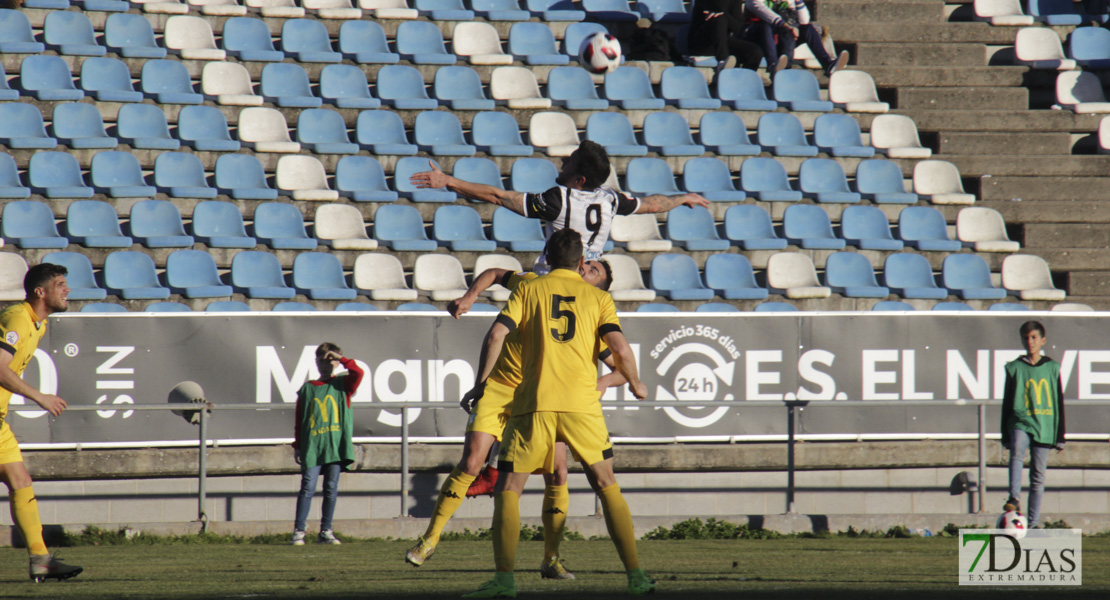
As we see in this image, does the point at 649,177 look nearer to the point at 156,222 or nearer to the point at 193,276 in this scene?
the point at 193,276

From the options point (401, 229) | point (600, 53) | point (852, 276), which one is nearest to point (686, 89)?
point (600, 53)

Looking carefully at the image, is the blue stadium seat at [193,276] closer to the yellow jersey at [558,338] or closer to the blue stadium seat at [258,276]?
the blue stadium seat at [258,276]

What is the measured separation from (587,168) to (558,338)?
5.13 ft

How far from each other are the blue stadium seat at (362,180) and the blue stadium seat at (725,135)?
14.2 feet

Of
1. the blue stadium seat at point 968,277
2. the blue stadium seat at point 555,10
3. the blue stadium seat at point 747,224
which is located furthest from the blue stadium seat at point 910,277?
the blue stadium seat at point 555,10

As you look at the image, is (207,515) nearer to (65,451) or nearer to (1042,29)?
(65,451)

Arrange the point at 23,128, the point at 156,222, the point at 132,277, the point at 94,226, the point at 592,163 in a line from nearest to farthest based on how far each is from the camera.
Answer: the point at 592,163 → the point at 132,277 → the point at 94,226 → the point at 156,222 → the point at 23,128

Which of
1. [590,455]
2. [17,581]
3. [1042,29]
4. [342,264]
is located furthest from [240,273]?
[1042,29]

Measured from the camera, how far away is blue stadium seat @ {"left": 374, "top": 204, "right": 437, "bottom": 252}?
14039 millimetres

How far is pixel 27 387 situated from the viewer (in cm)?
706

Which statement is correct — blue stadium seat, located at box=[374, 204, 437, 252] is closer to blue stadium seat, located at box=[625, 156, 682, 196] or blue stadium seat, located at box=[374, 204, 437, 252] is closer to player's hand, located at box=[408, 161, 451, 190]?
blue stadium seat, located at box=[625, 156, 682, 196]

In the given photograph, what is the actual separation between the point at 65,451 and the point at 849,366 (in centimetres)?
774

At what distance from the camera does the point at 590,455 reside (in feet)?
19.6

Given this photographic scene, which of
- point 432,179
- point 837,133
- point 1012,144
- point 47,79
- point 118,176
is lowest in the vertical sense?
point 432,179
